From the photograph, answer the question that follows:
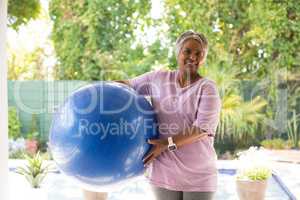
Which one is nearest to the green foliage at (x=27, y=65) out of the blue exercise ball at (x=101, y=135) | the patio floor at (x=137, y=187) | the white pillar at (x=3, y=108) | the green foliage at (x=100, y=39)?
the green foliage at (x=100, y=39)

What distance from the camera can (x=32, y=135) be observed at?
5410 mm

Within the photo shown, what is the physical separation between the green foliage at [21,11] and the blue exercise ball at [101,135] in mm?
2365

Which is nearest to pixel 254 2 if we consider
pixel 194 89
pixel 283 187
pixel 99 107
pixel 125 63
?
pixel 125 63

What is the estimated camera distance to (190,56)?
2277mm

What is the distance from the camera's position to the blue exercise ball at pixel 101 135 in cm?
209

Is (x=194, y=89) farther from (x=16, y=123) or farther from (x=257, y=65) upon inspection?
(x=16, y=123)

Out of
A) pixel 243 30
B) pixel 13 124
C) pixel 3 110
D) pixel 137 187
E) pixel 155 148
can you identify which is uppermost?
pixel 243 30

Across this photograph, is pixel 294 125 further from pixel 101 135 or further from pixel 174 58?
pixel 101 135

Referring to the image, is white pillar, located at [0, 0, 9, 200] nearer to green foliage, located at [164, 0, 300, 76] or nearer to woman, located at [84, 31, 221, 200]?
woman, located at [84, 31, 221, 200]

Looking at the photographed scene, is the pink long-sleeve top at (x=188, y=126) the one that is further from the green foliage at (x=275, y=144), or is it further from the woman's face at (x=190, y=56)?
the green foliage at (x=275, y=144)

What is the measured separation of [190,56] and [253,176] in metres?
1.82

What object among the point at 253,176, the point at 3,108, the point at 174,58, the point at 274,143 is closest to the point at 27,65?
the point at 174,58

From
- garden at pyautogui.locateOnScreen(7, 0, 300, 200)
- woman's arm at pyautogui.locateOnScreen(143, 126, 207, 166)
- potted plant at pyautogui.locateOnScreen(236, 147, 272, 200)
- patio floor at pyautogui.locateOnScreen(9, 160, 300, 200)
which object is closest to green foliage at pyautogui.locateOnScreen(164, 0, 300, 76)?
garden at pyautogui.locateOnScreen(7, 0, 300, 200)

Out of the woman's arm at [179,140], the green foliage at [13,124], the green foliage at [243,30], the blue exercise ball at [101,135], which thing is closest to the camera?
the blue exercise ball at [101,135]
